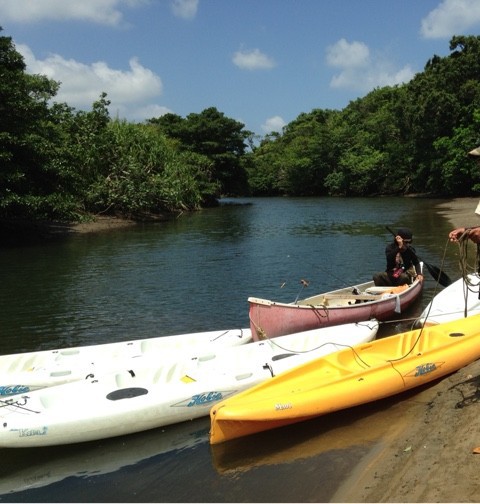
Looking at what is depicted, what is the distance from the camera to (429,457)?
511 cm

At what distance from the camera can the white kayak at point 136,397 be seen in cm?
625

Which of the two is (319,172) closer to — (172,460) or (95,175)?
(95,175)

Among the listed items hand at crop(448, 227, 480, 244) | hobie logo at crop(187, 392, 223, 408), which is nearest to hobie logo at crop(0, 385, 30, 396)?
hobie logo at crop(187, 392, 223, 408)

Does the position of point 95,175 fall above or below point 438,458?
above

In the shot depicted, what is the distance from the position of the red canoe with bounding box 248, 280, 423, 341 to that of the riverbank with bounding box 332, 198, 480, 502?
308cm

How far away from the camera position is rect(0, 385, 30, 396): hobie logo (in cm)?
778

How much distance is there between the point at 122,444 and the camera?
6.59m

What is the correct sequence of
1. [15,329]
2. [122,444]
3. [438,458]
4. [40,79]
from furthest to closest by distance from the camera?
[40,79] → [15,329] → [122,444] → [438,458]

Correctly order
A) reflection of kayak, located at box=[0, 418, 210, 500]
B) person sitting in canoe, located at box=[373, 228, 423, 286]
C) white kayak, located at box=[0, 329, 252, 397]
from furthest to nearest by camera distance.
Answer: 1. person sitting in canoe, located at box=[373, 228, 423, 286]
2. white kayak, located at box=[0, 329, 252, 397]
3. reflection of kayak, located at box=[0, 418, 210, 500]

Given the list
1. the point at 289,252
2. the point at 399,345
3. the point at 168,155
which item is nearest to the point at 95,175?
the point at 168,155

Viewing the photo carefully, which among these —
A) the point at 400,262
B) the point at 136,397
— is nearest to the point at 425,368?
the point at 136,397

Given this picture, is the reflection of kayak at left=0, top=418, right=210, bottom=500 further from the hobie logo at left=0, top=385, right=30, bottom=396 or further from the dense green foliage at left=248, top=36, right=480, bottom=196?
the dense green foliage at left=248, top=36, right=480, bottom=196

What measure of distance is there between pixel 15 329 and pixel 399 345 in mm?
8252

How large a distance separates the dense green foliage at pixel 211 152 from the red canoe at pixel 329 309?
16.1 m
